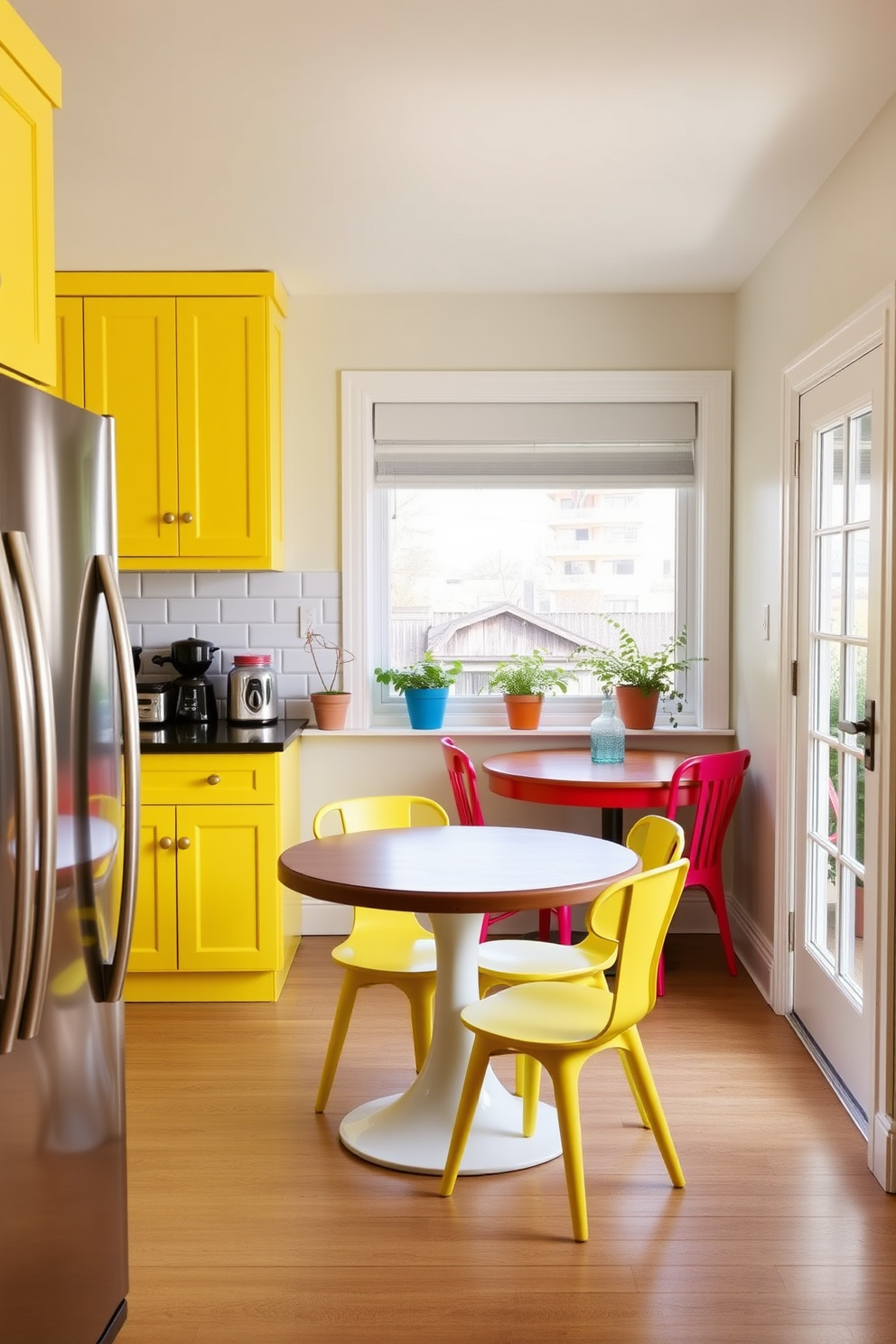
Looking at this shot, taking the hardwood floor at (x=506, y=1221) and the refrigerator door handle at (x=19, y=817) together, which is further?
the hardwood floor at (x=506, y=1221)

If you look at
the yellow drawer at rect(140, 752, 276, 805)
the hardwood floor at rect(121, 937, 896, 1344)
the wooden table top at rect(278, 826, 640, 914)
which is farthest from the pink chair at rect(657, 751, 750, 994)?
the yellow drawer at rect(140, 752, 276, 805)

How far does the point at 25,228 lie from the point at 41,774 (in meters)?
1.01

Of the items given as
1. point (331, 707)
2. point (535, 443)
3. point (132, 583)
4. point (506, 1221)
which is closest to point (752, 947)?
point (331, 707)

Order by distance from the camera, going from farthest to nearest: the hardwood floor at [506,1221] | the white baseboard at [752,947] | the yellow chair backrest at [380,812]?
the white baseboard at [752,947]
the yellow chair backrest at [380,812]
the hardwood floor at [506,1221]

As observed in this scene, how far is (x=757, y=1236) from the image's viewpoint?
251 cm

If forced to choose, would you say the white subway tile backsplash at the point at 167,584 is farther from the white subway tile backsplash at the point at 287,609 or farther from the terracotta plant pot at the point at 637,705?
the terracotta plant pot at the point at 637,705

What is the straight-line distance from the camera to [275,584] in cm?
481

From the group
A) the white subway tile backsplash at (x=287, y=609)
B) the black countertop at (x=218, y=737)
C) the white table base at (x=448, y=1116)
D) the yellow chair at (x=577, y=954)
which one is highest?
the white subway tile backsplash at (x=287, y=609)

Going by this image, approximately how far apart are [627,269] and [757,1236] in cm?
329

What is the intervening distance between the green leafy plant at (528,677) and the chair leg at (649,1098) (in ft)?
7.31

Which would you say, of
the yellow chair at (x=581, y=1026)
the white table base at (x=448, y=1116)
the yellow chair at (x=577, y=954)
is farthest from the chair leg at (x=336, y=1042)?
the yellow chair at (x=581, y=1026)

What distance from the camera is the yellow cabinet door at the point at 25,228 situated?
1953 mm

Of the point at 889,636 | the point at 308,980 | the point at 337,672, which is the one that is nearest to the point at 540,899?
the point at 889,636

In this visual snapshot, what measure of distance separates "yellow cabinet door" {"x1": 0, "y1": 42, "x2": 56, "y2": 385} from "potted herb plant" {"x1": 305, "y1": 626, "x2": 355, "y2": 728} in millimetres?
2640
